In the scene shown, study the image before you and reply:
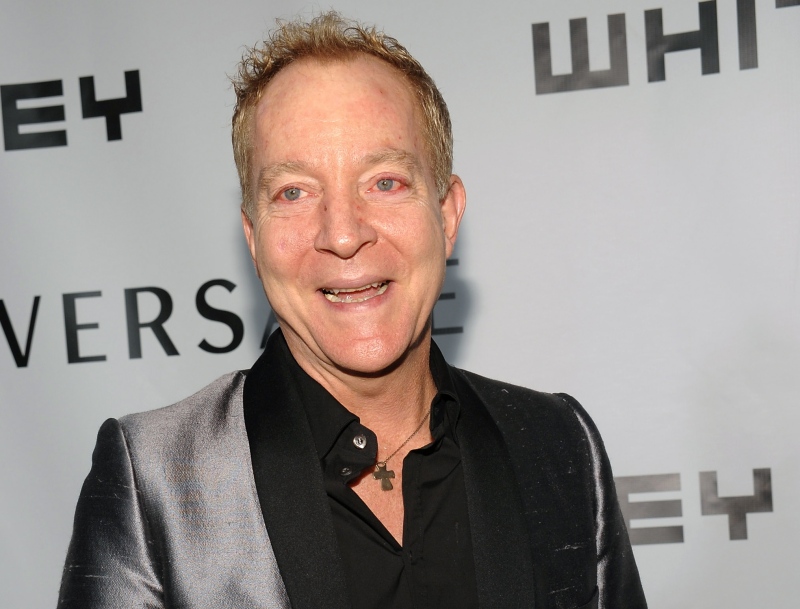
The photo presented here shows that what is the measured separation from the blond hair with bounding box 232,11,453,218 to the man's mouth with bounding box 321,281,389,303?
0.21 m

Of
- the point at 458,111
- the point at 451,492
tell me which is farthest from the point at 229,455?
the point at 458,111

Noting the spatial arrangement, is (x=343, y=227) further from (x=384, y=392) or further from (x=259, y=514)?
(x=259, y=514)

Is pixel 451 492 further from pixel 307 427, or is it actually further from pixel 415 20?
pixel 415 20

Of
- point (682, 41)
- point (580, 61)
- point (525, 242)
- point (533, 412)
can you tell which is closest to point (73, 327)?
point (525, 242)

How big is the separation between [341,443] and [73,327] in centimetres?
132

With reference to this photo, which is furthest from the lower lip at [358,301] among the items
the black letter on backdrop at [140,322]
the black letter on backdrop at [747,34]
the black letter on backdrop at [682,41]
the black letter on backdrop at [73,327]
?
the black letter on backdrop at [747,34]

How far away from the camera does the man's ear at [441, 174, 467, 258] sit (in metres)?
1.61

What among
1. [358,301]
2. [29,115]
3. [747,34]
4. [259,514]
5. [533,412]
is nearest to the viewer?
[259,514]

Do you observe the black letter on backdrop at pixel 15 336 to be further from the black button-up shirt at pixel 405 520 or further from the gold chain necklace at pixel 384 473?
the gold chain necklace at pixel 384 473

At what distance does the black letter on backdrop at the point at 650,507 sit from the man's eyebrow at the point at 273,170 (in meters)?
1.47

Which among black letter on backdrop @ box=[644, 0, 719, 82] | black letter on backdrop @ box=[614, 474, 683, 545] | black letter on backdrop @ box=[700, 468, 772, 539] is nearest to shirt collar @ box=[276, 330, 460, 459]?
black letter on backdrop @ box=[614, 474, 683, 545]

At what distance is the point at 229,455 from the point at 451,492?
38 centimetres

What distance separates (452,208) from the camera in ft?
5.36

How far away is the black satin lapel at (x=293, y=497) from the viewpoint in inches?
48.5
